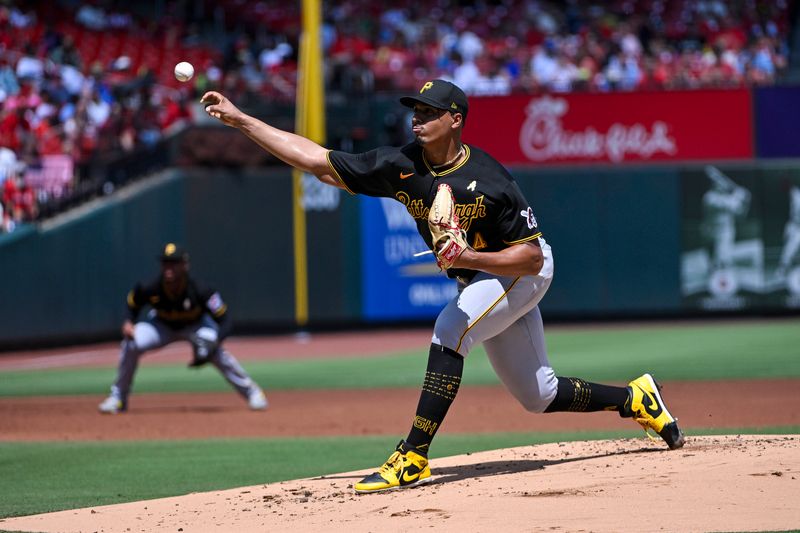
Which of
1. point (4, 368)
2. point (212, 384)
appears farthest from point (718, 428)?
point (4, 368)

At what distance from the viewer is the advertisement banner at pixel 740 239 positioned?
68.4 ft

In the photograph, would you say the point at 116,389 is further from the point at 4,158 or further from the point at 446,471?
the point at 4,158

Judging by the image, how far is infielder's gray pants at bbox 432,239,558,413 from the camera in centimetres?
615

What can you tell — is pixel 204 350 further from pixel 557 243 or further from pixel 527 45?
pixel 527 45

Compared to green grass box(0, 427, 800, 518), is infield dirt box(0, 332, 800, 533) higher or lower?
higher

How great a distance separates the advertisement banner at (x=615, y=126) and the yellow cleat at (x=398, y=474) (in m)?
15.6

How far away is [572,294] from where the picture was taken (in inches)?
837

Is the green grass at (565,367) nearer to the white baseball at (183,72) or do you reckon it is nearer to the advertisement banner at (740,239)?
the advertisement banner at (740,239)

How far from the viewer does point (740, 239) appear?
20969 mm

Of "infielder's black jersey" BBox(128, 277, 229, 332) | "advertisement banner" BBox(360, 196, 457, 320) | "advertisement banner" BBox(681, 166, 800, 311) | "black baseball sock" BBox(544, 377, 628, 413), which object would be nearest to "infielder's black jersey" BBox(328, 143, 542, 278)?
"black baseball sock" BBox(544, 377, 628, 413)

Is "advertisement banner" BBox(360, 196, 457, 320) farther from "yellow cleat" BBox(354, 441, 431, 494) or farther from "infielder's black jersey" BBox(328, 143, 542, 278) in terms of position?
"yellow cleat" BBox(354, 441, 431, 494)

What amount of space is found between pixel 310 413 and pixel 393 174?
5.69 m

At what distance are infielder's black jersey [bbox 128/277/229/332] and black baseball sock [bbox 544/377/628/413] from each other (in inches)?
222

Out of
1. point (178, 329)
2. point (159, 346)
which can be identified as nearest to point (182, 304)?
point (178, 329)
